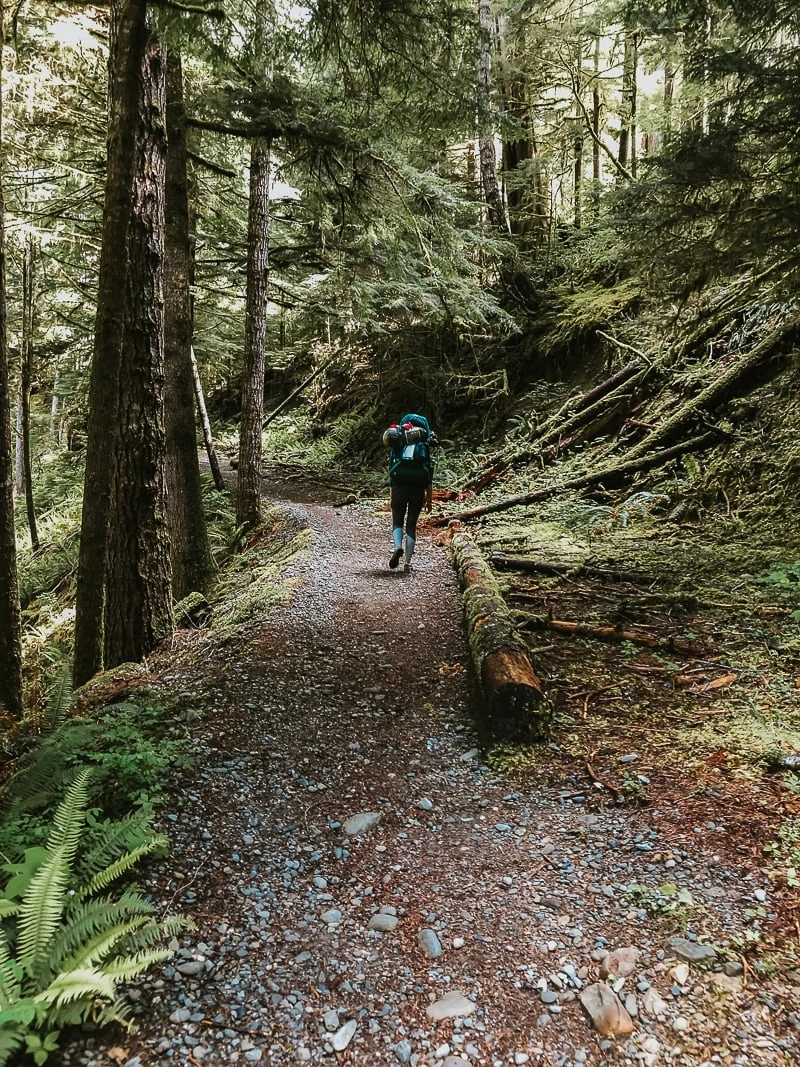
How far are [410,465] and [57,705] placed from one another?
16.9 ft

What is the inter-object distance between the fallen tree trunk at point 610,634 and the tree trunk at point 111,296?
4305mm

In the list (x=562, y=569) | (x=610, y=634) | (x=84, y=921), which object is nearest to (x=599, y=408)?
(x=562, y=569)

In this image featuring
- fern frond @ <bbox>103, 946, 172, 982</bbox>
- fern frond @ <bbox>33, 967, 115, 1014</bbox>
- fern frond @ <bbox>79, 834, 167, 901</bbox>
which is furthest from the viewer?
fern frond @ <bbox>79, 834, 167, 901</bbox>

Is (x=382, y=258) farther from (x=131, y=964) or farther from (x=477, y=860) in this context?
(x=131, y=964)

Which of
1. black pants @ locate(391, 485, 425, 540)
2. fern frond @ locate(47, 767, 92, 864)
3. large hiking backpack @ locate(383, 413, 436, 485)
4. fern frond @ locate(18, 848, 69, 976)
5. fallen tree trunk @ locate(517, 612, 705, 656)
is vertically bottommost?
fern frond @ locate(18, 848, 69, 976)

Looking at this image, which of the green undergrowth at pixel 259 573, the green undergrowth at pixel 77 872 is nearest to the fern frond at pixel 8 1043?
the green undergrowth at pixel 77 872

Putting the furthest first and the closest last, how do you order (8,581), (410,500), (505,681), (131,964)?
(410,500) → (8,581) → (505,681) → (131,964)

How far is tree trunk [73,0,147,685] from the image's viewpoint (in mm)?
5336

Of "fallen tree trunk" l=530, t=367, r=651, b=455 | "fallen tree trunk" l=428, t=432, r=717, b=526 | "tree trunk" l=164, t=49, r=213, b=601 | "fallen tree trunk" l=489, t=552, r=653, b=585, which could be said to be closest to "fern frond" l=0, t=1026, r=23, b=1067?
"fallen tree trunk" l=489, t=552, r=653, b=585

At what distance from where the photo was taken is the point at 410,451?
27.2 feet

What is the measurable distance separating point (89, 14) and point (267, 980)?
13103 millimetres

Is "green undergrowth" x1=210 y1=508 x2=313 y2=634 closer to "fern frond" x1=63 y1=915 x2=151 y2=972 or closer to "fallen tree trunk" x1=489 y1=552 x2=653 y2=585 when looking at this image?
"fallen tree trunk" x1=489 y1=552 x2=653 y2=585

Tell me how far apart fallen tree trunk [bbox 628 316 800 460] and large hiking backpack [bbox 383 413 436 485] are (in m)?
5.00

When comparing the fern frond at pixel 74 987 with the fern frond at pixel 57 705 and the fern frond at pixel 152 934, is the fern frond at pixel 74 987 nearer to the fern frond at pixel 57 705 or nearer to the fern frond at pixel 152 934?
the fern frond at pixel 152 934
